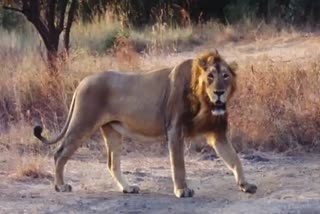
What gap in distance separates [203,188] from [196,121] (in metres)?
0.97

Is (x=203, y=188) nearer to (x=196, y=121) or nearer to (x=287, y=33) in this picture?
(x=196, y=121)

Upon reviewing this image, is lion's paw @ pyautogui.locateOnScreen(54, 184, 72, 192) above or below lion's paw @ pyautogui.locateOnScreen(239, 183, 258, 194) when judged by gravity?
above

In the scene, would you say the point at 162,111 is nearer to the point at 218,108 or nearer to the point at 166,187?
the point at 218,108

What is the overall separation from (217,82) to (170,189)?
1407 mm

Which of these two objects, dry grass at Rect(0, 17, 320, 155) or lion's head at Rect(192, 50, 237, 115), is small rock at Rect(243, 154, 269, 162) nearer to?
dry grass at Rect(0, 17, 320, 155)

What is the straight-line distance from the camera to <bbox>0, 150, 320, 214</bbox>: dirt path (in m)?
9.29

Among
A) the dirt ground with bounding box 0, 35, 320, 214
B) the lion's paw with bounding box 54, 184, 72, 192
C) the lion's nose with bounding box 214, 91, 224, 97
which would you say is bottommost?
A: the dirt ground with bounding box 0, 35, 320, 214

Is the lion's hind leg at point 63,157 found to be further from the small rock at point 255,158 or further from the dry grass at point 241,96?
the dry grass at point 241,96

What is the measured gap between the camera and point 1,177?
11.0 meters

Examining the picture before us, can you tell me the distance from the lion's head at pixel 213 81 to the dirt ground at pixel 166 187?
905 millimetres

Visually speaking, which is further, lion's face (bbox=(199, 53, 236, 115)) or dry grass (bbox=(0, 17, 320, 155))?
dry grass (bbox=(0, 17, 320, 155))

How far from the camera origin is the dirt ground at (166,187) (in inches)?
366

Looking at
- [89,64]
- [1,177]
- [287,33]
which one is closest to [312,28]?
[287,33]

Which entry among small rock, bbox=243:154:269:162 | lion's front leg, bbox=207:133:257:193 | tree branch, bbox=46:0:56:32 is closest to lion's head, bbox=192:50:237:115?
lion's front leg, bbox=207:133:257:193
